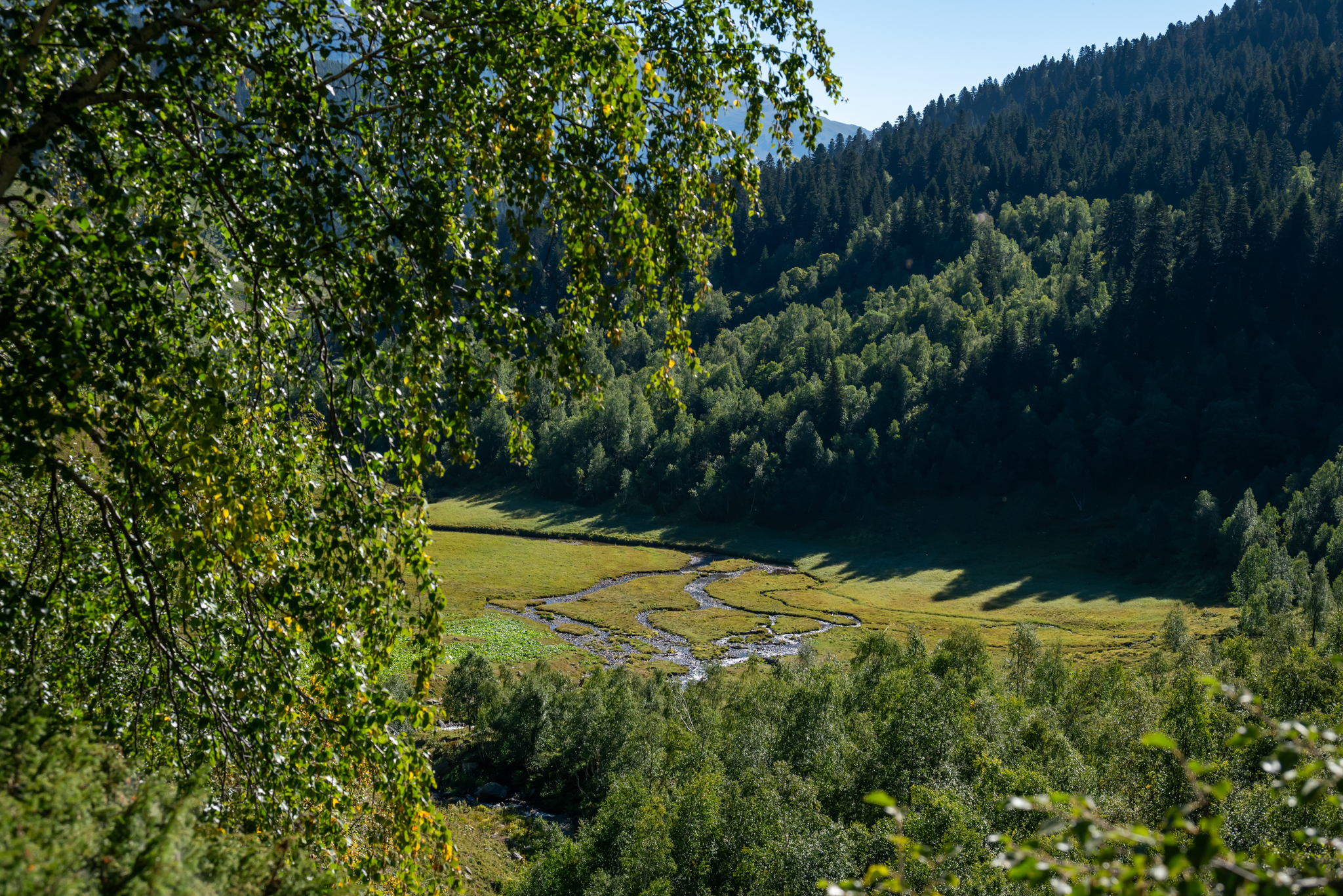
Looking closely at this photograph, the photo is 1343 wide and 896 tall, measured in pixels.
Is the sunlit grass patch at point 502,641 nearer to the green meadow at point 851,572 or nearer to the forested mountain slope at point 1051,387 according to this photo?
the green meadow at point 851,572

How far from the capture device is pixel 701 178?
22.1 ft

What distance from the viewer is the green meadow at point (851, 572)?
84.6m

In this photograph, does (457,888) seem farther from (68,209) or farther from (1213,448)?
(1213,448)

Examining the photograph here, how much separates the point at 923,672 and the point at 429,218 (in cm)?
4317

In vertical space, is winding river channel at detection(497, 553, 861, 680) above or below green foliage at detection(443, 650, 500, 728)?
below

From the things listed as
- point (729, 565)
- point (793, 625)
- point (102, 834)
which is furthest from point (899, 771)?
point (729, 565)

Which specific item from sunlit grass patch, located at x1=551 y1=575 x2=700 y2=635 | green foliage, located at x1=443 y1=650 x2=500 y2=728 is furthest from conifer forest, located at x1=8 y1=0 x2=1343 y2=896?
sunlit grass patch, located at x1=551 y1=575 x2=700 y2=635

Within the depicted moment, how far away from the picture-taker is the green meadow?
8462 cm

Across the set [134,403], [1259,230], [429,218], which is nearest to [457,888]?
[134,403]

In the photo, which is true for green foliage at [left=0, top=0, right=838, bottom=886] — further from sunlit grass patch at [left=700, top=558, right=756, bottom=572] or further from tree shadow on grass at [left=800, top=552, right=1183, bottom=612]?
sunlit grass patch at [left=700, top=558, right=756, bottom=572]

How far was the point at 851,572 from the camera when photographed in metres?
112

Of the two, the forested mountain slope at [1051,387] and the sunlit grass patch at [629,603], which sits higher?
the forested mountain slope at [1051,387]

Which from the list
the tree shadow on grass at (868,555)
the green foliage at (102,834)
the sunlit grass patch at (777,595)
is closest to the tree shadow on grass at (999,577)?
the tree shadow on grass at (868,555)

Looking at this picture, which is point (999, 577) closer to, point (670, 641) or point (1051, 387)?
point (1051, 387)
